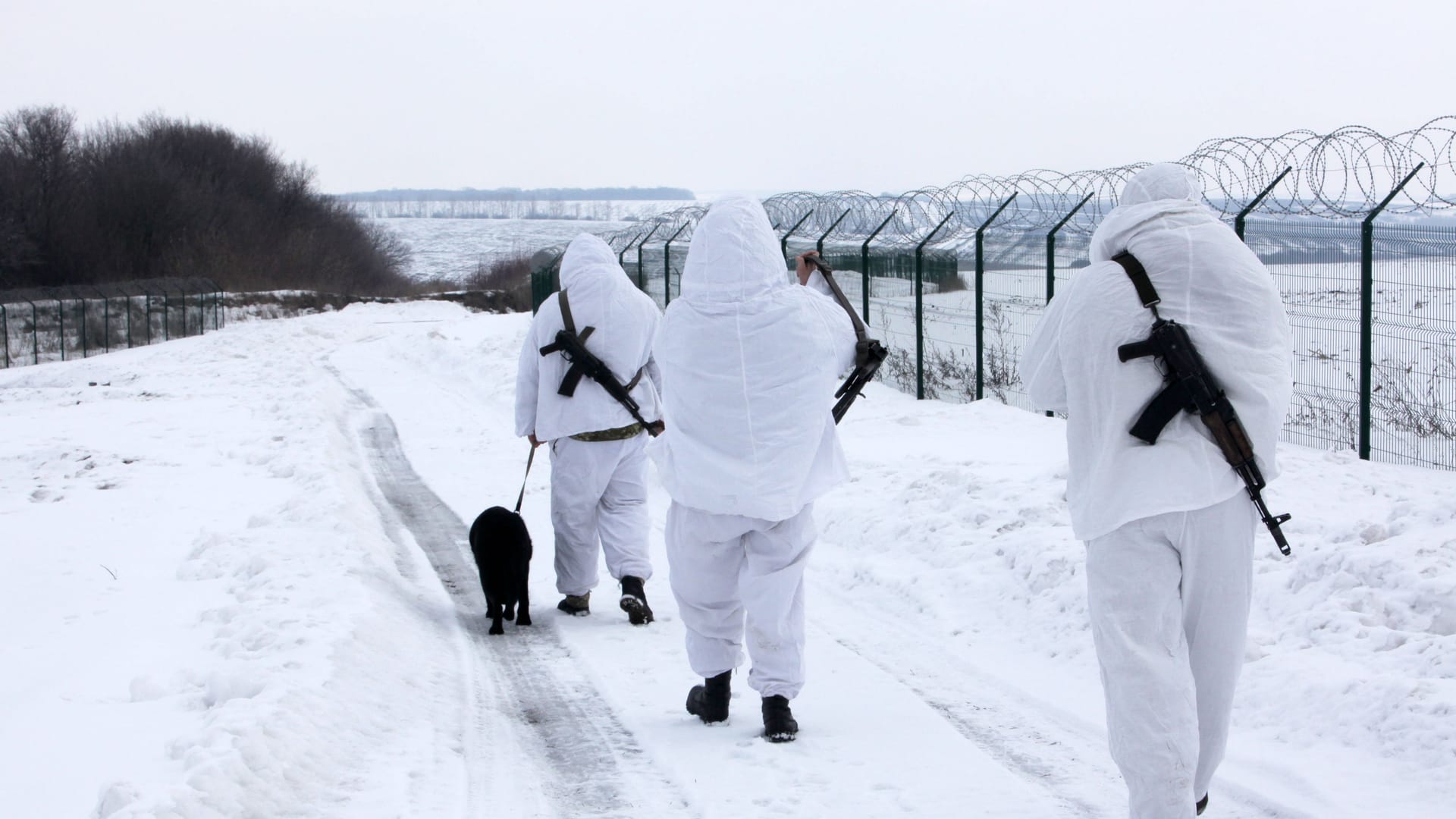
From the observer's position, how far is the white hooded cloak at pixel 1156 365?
11.2ft

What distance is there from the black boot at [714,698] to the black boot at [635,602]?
1633mm

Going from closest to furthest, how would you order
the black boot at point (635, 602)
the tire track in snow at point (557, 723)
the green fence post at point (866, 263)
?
the tire track in snow at point (557, 723) → the black boot at point (635, 602) → the green fence post at point (866, 263)

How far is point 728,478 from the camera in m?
4.62

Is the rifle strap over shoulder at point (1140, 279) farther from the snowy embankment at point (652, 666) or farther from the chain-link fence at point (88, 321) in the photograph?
the chain-link fence at point (88, 321)

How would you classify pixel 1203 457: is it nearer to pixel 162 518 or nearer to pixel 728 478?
pixel 728 478

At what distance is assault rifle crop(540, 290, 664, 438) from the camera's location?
21.5ft

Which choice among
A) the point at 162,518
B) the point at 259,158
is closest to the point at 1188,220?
the point at 162,518

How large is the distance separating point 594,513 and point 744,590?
2.20 metres

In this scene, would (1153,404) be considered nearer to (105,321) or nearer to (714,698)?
(714,698)

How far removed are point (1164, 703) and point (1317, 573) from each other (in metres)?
2.67

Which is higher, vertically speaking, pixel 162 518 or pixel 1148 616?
pixel 1148 616

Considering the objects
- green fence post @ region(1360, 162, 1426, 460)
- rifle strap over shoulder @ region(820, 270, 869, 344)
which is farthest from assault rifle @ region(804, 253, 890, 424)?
green fence post @ region(1360, 162, 1426, 460)

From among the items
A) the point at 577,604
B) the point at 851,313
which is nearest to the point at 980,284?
the point at 577,604

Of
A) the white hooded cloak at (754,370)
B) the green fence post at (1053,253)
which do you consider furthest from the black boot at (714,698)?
the green fence post at (1053,253)
